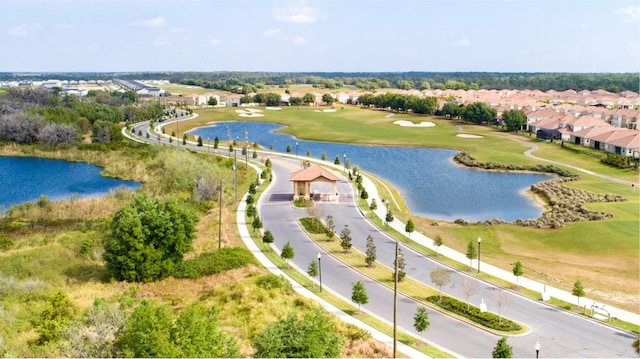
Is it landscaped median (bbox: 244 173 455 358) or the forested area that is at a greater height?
the forested area

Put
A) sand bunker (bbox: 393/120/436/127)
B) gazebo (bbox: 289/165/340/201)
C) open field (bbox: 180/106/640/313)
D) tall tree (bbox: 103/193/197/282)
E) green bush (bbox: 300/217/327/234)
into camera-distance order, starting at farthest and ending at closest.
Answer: sand bunker (bbox: 393/120/436/127) < gazebo (bbox: 289/165/340/201) < green bush (bbox: 300/217/327/234) < open field (bbox: 180/106/640/313) < tall tree (bbox: 103/193/197/282)

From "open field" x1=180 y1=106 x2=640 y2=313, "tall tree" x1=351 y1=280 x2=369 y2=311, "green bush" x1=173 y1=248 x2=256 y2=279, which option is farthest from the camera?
"green bush" x1=173 y1=248 x2=256 y2=279

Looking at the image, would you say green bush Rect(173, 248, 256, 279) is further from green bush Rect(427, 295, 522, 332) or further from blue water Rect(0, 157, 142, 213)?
blue water Rect(0, 157, 142, 213)

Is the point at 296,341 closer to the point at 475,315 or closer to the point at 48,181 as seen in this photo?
the point at 475,315

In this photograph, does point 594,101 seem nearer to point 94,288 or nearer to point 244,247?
point 244,247

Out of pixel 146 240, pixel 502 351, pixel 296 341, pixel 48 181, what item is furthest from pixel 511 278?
pixel 48 181

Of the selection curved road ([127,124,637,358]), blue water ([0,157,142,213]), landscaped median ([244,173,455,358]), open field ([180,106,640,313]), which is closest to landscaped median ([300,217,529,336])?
curved road ([127,124,637,358])
